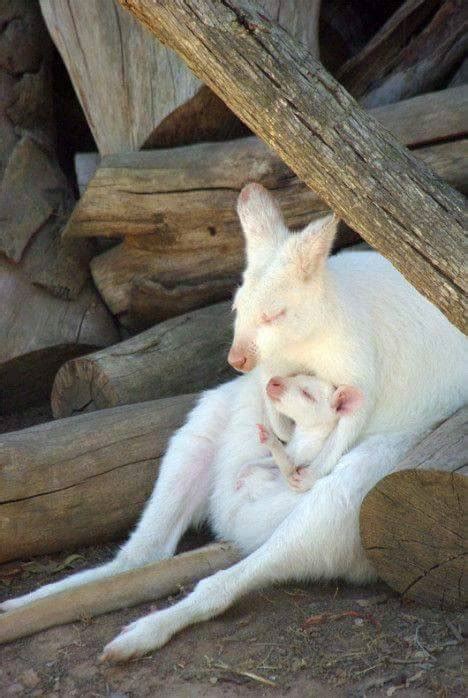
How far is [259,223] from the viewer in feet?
13.0

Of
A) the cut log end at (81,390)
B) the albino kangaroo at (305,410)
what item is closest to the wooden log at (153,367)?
the cut log end at (81,390)

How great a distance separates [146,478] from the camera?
4348 mm

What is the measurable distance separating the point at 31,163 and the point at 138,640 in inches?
126

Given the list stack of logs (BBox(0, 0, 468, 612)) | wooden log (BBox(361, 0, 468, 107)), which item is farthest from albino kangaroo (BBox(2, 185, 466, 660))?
wooden log (BBox(361, 0, 468, 107))

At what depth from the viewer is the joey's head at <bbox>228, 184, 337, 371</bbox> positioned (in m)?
3.65

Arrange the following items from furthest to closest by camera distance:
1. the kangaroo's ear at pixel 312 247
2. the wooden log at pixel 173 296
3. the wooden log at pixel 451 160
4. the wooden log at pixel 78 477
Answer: the wooden log at pixel 173 296, the wooden log at pixel 451 160, the wooden log at pixel 78 477, the kangaroo's ear at pixel 312 247

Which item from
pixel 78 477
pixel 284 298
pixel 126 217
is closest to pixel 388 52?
pixel 126 217

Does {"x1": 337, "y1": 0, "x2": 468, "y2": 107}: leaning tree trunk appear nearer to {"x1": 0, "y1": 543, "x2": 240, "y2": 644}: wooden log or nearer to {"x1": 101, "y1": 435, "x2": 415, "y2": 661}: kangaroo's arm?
{"x1": 101, "y1": 435, "x2": 415, "y2": 661}: kangaroo's arm

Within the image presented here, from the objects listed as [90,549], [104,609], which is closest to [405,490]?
[104,609]

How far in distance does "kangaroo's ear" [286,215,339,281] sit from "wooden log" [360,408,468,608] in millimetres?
741

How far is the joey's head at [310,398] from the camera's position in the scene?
3.75 metres

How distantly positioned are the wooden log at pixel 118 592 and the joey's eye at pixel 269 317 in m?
0.94

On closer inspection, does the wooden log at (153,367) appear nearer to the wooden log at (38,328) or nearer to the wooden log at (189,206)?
the wooden log at (189,206)

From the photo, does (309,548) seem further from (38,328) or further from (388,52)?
(388,52)
